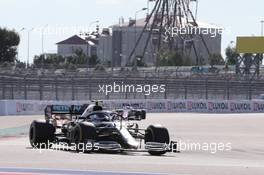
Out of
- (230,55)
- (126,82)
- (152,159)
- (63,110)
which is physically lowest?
(152,159)

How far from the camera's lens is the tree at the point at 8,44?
10231 cm

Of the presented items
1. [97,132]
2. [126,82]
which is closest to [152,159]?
[97,132]

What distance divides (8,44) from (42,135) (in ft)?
280

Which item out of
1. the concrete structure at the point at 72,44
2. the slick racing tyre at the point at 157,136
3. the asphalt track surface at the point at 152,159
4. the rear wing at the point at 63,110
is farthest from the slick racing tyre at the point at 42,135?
the concrete structure at the point at 72,44

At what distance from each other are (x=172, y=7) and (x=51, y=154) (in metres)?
104

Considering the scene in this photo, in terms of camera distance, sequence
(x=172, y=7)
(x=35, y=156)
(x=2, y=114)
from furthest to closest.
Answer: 1. (x=172, y=7)
2. (x=2, y=114)
3. (x=35, y=156)

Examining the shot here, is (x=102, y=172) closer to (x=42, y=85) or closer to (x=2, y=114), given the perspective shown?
(x=2, y=114)

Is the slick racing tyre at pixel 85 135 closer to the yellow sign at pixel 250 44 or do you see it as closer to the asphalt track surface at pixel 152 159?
the asphalt track surface at pixel 152 159

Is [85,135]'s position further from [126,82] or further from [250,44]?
[250,44]

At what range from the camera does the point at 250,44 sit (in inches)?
3041

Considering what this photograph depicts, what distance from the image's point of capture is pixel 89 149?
1844cm

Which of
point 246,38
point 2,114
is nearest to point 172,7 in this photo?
point 246,38

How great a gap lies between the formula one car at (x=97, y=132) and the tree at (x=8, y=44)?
82837 millimetres

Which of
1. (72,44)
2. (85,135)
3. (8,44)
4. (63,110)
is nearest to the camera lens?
(85,135)
